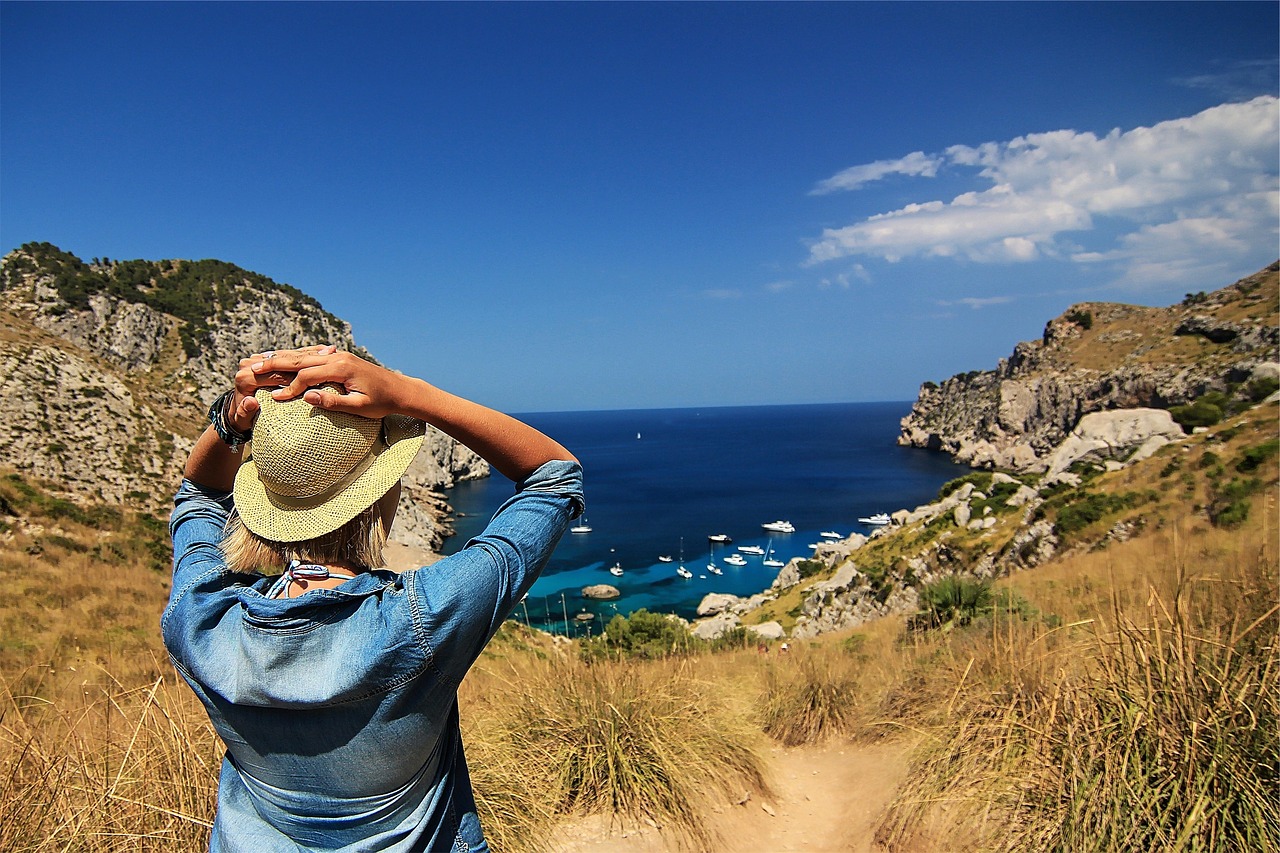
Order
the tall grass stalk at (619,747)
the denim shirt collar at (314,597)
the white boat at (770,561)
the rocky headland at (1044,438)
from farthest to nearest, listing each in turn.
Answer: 1. the white boat at (770,561)
2. the rocky headland at (1044,438)
3. the tall grass stalk at (619,747)
4. the denim shirt collar at (314,597)

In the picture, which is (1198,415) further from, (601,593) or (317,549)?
(317,549)

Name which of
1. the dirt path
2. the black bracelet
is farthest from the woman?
the dirt path

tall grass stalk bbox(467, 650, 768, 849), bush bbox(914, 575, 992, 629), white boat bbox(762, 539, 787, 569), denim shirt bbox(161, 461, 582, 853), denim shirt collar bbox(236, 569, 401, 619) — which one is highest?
denim shirt collar bbox(236, 569, 401, 619)

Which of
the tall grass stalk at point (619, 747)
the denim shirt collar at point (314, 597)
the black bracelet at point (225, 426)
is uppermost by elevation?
the black bracelet at point (225, 426)

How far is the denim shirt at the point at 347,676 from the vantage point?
1.14m

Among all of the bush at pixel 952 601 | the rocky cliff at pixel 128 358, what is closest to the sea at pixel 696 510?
the bush at pixel 952 601

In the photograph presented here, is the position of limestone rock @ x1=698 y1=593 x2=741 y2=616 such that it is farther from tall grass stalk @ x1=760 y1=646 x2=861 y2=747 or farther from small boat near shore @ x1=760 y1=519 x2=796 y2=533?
tall grass stalk @ x1=760 y1=646 x2=861 y2=747

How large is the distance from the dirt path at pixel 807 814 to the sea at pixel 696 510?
6702 mm

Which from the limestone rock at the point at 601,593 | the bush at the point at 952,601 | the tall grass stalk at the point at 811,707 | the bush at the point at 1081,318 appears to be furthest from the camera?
the bush at the point at 1081,318

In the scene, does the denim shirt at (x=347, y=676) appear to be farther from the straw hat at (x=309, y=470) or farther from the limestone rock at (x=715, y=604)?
the limestone rock at (x=715, y=604)

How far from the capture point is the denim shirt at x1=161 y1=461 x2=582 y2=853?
1137mm

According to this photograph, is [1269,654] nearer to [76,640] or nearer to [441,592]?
[441,592]

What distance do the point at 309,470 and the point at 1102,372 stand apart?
9636 cm

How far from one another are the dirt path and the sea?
22.0 feet
